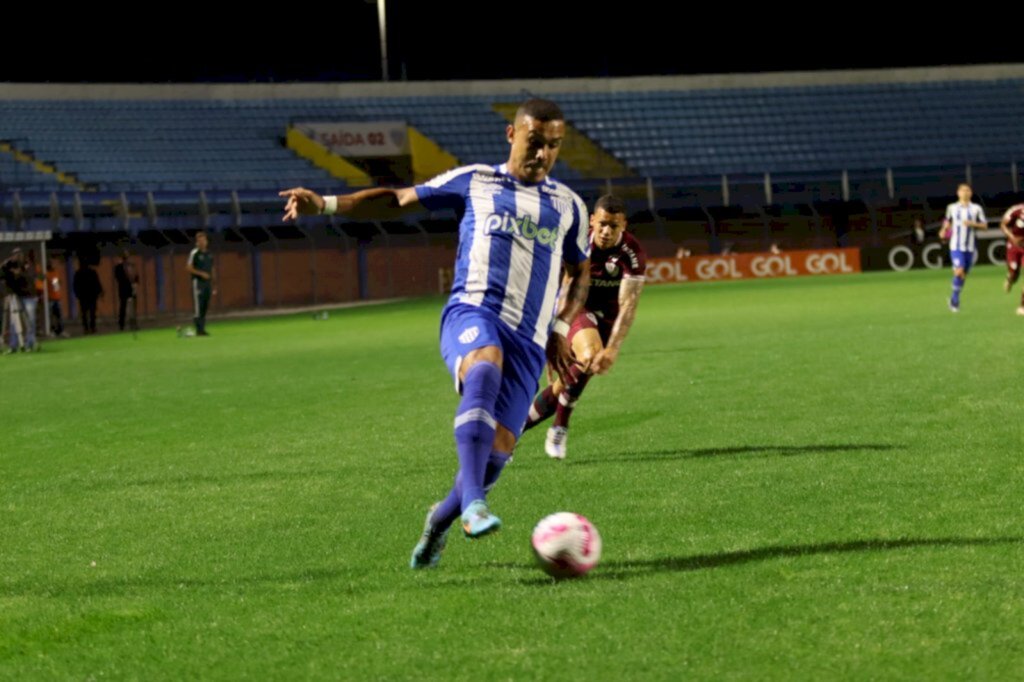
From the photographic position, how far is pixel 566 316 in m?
7.45

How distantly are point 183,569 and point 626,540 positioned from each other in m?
2.08

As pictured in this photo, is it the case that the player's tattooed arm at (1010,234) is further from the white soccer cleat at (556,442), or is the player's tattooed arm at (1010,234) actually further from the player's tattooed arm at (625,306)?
the white soccer cleat at (556,442)

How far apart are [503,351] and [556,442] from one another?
4474 mm

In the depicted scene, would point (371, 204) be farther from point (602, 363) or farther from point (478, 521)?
point (602, 363)

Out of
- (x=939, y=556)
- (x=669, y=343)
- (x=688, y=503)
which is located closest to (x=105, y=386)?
(x=669, y=343)

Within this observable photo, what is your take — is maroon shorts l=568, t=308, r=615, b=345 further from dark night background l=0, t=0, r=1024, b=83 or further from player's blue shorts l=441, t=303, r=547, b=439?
dark night background l=0, t=0, r=1024, b=83

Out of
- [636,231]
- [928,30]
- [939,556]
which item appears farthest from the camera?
[928,30]

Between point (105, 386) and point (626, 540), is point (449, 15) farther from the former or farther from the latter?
point (626, 540)

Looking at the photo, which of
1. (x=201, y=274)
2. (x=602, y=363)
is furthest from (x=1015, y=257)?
(x=602, y=363)

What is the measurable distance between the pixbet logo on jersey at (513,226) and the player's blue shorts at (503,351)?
0.38 metres

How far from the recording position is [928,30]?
64562 mm

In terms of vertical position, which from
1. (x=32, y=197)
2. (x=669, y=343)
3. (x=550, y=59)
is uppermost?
(x=550, y=59)

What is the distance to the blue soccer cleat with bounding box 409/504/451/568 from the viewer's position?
6664mm

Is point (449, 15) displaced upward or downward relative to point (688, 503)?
upward
